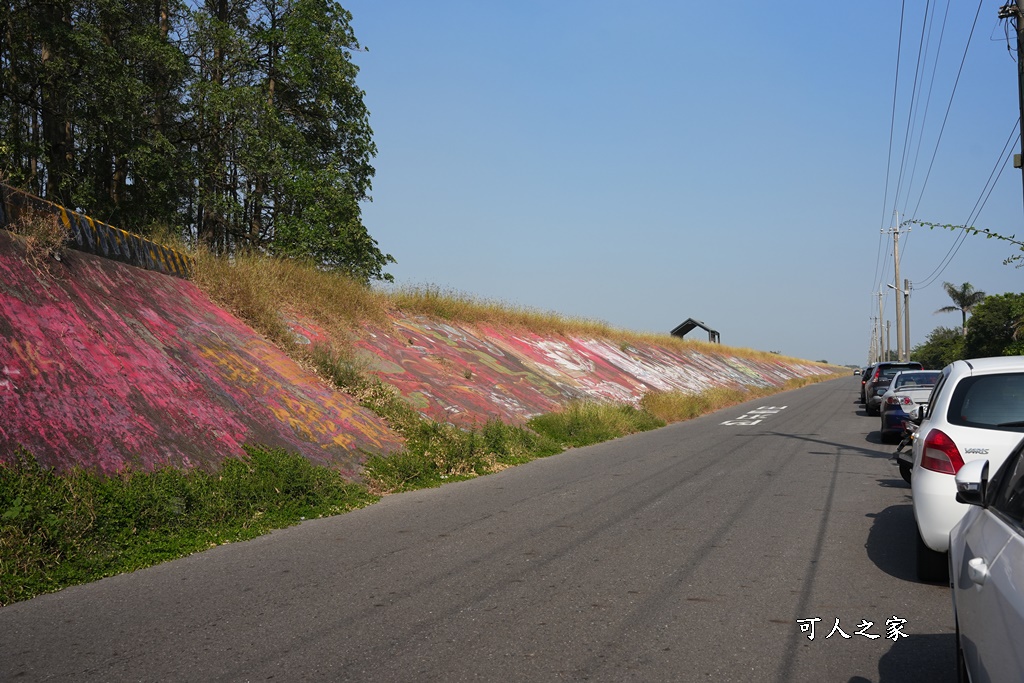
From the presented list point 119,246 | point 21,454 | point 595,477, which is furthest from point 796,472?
point 119,246

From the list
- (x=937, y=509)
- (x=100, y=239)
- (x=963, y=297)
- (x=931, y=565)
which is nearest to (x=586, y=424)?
(x=100, y=239)

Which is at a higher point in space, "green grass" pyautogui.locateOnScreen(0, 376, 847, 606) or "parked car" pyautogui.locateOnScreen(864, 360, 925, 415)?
"parked car" pyautogui.locateOnScreen(864, 360, 925, 415)

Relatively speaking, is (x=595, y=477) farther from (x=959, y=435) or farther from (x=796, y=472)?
(x=959, y=435)

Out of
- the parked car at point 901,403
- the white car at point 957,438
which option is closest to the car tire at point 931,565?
the white car at point 957,438

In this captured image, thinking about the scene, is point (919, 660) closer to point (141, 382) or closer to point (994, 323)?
point (141, 382)

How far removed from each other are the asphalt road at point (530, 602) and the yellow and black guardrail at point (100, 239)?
5.56 metres

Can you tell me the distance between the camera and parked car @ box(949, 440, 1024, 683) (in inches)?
100

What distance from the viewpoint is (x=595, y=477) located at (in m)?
12.0

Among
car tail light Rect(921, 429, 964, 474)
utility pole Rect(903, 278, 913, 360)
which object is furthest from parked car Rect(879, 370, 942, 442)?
utility pole Rect(903, 278, 913, 360)

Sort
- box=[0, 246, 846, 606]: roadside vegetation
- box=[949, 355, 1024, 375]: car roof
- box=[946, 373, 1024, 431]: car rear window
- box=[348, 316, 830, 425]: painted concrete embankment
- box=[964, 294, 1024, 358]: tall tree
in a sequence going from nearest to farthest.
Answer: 1. box=[946, 373, 1024, 431]: car rear window
2. box=[949, 355, 1024, 375]: car roof
3. box=[0, 246, 846, 606]: roadside vegetation
4. box=[348, 316, 830, 425]: painted concrete embankment
5. box=[964, 294, 1024, 358]: tall tree

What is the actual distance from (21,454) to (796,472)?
10.1 meters

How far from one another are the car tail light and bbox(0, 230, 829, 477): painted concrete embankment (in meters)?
7.22

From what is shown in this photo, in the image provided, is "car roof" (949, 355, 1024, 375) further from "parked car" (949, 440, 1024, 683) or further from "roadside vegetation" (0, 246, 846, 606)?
"roadside vegetation" (0, 246, 846, 606)

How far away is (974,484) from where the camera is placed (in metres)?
3.74
